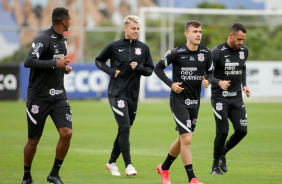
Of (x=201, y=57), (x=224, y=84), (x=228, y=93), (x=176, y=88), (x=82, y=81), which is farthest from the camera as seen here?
(x=82, y=81)

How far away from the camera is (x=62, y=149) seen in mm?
8734

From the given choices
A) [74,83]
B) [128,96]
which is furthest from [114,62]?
[74,83]

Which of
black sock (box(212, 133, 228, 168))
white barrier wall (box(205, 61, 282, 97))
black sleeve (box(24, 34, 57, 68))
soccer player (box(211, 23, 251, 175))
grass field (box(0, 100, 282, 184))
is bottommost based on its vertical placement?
white barrier wall (box(205, 61, 282, 97))

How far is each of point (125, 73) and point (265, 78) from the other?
20.3 metres

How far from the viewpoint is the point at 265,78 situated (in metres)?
29.4

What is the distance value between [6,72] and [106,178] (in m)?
20.2

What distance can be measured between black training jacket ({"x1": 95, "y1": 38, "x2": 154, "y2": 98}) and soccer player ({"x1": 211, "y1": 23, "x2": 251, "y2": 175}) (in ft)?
3.95

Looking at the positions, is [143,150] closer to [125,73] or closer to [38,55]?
[125,73]

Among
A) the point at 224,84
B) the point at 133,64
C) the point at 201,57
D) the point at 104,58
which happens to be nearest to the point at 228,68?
the point at 224,84

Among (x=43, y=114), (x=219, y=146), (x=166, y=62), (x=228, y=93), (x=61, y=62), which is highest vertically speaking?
(x=61, y=62)

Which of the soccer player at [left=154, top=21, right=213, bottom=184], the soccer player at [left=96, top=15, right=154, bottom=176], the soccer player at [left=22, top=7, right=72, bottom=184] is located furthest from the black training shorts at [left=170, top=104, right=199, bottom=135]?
the soccer player at [left=22, top=7, right=72, bottom=184]

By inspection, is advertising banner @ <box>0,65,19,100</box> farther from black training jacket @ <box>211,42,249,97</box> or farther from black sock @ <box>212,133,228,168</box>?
black sock @ <box>212,133,228,168</box>

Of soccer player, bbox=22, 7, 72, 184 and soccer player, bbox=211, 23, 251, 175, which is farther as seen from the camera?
soccer player, bbox=211, 23, 251, 175

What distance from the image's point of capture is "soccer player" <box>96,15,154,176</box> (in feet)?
32.6
